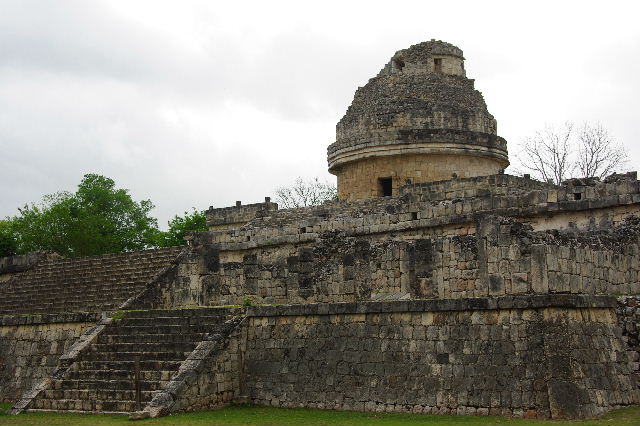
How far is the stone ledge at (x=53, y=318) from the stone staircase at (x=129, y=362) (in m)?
1.25

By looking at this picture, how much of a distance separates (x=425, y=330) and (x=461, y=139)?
587 inches

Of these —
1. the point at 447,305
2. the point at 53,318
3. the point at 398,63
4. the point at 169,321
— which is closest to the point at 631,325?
the point at 447,305

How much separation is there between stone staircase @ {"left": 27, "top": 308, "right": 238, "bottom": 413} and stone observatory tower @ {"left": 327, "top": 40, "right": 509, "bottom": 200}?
11920 mm

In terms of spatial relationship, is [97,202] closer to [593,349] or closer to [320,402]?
[320,402]

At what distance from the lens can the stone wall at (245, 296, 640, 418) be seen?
1183 centimetres

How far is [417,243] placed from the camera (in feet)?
52.6

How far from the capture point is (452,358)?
1284 centimetres

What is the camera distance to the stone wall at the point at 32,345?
63.2 feet

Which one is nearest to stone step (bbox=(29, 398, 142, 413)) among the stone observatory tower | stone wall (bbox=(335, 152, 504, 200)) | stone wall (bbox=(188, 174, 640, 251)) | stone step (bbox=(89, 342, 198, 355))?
stone step (bbox=(89, 342, 198, 355))

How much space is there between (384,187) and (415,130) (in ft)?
6.97

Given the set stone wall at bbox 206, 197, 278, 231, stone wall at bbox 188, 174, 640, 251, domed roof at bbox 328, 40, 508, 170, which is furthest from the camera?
stone wall at bbox 206, 197, 278, 231

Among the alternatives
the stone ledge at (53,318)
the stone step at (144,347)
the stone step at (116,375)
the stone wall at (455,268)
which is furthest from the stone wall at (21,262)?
the stone step at (116,375)

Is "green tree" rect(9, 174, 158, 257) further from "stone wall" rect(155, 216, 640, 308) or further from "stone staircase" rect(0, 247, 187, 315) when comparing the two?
"stone wall" rect(155, 216, 640, 308)

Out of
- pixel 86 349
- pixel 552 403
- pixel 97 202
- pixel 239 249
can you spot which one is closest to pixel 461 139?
pixel 239 249
